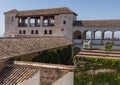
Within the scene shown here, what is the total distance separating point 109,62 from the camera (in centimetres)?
1044

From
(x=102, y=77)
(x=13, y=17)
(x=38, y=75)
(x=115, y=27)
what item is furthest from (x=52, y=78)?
(x=13, y=17)

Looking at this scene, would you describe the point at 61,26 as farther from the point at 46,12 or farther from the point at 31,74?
the point at 31,74

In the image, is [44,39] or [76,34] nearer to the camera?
Answer: [44,39]

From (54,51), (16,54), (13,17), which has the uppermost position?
(13,17)

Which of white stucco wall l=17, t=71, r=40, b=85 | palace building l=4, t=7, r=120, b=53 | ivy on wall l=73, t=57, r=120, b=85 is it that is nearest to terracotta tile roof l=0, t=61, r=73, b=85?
white stucco wall l=17, t=71, r=40, b=85

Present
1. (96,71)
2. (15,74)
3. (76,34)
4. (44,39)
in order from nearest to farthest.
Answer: (96,71)
(15,74)
(44,39)
(76,34)

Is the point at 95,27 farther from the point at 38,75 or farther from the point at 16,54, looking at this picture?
the point at 38,75

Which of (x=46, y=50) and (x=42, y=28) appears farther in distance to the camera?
(x=42, y=28)

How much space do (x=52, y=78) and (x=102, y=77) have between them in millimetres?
3267

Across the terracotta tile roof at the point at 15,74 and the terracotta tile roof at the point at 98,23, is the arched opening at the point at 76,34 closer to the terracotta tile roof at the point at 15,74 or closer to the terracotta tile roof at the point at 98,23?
the terracotta tile roof at the point at 98,23

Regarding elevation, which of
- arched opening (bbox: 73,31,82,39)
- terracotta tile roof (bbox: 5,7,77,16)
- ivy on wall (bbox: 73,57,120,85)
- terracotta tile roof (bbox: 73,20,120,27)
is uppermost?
terracotta tile roof (bbox: 5,7,77,16)

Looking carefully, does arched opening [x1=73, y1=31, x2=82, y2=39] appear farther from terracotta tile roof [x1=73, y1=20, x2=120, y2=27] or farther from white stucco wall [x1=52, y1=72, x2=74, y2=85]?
white stucco wall [x1=52, y1=72, x2=74, y2=85]

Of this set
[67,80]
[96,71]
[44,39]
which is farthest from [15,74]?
[44,39]

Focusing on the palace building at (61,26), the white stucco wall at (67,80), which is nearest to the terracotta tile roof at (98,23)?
the palace building at (61,26)
